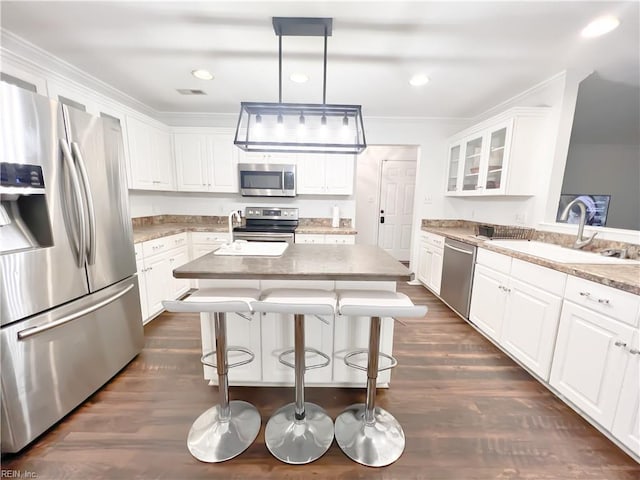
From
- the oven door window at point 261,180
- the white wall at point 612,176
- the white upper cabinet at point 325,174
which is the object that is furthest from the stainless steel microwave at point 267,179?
the white wall at point 612,176


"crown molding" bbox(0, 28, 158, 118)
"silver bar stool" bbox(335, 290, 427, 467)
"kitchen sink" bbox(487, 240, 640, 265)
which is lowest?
"silver bar stool" bbox(335, 290, 427, 467)

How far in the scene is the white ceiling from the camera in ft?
5.47

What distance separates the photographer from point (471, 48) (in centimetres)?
205

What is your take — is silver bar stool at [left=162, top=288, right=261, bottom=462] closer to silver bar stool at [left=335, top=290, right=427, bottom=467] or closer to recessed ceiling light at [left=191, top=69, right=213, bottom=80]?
silver bar stool at [left=335, top=290, right=427, bottom=467]

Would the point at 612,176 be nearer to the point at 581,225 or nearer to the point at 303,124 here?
the point at 581,225

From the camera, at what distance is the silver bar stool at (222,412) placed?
1299 millimetres

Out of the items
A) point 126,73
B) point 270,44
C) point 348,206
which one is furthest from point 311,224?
point 126,73

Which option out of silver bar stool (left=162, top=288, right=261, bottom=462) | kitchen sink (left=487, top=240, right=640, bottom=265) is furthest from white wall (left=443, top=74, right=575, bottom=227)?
silver bar stool (left=162, top=288, right=261, bottom=462)

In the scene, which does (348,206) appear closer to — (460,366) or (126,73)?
(460,366)

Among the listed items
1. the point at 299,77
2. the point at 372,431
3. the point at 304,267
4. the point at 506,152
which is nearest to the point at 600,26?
the point at 506,152

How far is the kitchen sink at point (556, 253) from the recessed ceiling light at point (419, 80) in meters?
1.72

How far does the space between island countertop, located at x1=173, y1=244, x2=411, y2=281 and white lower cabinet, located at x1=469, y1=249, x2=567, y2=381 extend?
3.58 feet

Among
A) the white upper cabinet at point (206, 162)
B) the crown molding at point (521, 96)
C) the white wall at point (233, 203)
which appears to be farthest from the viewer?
the white wall at point (233, 203)

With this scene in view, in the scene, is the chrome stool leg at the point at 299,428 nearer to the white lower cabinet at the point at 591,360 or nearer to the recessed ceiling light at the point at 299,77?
the white lower cabinet at the point at 591,360
